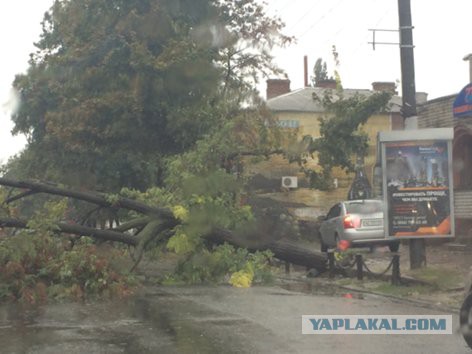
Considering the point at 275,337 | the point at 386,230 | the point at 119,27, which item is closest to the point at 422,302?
the point at 386,230

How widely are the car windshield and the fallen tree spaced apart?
4.23 m

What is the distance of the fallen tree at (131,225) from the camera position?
13531mm

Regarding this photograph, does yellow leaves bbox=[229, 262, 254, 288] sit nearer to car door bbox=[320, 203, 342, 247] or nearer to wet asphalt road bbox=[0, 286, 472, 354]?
wet asphalt road bbox=[0, 286, 472, 354]

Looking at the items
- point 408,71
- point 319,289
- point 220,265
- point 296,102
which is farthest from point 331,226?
point 296,102

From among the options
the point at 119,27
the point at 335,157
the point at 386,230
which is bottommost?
the point at 386,230

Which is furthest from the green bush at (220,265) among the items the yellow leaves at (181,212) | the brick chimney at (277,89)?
the brick chimney at (277,89)

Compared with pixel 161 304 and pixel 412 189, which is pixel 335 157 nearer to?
pixel 412 189

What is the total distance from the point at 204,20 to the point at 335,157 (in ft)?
24.2

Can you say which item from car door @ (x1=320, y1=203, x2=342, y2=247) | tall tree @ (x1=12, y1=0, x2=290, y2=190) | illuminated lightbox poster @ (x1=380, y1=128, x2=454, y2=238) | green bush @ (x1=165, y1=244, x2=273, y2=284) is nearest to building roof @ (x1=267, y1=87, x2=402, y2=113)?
tall tree @ (x1=12, y1=0, x2=290, y2=190)

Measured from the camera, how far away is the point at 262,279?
13.1 meters

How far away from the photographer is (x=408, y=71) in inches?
586

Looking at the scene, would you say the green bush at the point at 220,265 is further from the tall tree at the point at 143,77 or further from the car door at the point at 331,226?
the tall tree at the point at 143,77

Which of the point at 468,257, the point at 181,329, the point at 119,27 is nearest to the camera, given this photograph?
the point at 181,329

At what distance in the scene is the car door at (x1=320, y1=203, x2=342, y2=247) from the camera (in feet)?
64.4
